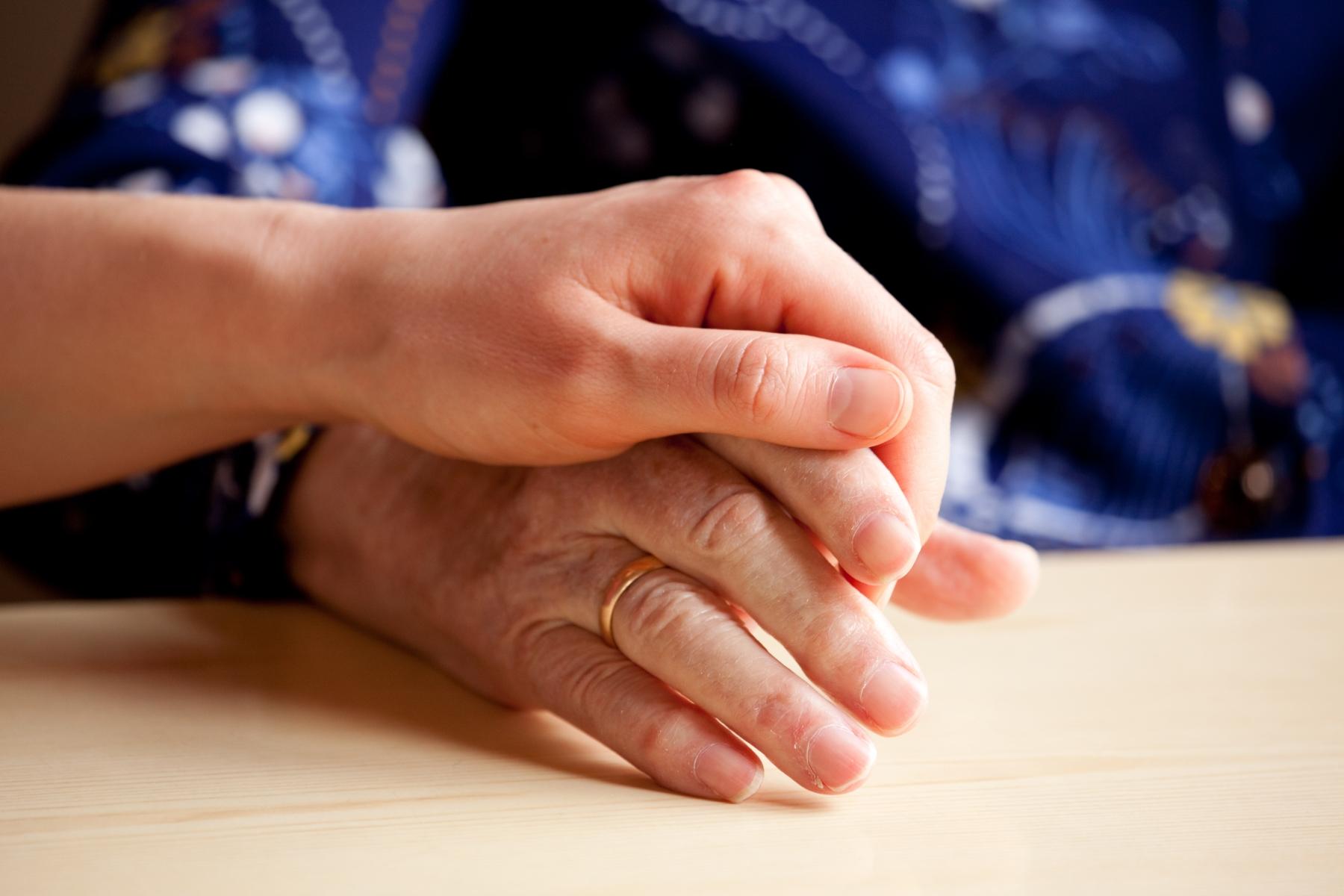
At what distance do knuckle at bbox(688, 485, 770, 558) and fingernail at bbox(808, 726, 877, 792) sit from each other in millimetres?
75

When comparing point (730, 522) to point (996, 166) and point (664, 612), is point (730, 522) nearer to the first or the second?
point (664, 612)

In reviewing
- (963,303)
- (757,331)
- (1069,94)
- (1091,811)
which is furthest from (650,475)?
(1069,94)

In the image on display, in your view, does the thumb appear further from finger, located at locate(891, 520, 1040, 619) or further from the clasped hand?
finger, located at locate(891, 520, 1040, 619)

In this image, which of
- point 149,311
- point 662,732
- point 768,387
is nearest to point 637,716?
point 662,732

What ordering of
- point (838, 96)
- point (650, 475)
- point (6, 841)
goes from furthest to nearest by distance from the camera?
Answer: point (838, 96)
point (650, 475)
point (6, 841)

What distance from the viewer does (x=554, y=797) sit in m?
0.37

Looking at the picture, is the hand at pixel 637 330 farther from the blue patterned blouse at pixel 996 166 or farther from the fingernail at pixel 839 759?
the blue patterned blouse at pixel 996 166

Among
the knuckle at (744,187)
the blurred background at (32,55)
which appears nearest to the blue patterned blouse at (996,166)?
the knuckle at (744,187)

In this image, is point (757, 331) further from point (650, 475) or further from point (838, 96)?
point (838, 96)

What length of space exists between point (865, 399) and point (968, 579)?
14cm

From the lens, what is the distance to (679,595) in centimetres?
42

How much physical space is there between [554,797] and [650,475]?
12 cm

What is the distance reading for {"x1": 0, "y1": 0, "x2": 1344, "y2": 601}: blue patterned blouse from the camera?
0.79m

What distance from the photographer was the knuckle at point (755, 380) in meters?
Result: 0.38
